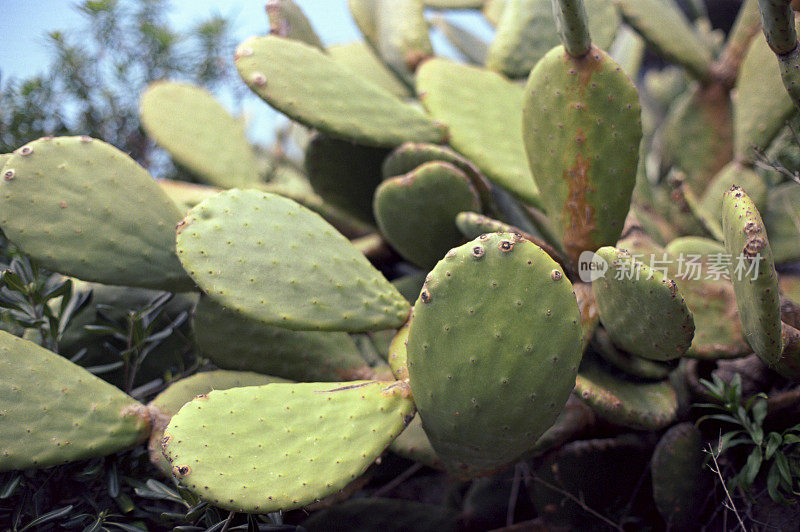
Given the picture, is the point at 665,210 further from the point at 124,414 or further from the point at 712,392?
the point at 124,414

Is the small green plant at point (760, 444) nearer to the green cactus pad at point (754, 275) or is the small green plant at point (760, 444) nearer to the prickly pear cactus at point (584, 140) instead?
the green cactus pad at point (754, 275)

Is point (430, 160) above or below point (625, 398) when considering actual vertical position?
above

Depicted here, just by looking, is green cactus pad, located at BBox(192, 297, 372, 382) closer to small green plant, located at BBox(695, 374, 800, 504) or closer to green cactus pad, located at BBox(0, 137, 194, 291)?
green cactus pad, located at BBox(0, 137, 194, 291)

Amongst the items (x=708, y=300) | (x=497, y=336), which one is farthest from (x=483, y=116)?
(x=497, y=336)

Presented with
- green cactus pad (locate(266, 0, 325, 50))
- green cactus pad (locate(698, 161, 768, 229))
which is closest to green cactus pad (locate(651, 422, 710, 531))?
green cactus pad (locate(698, 161, 768, 229))

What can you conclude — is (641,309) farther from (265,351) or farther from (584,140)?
(265,351)

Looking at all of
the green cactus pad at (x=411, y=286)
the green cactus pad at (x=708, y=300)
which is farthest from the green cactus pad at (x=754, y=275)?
the green cactus pad at (x=411, y=286)
